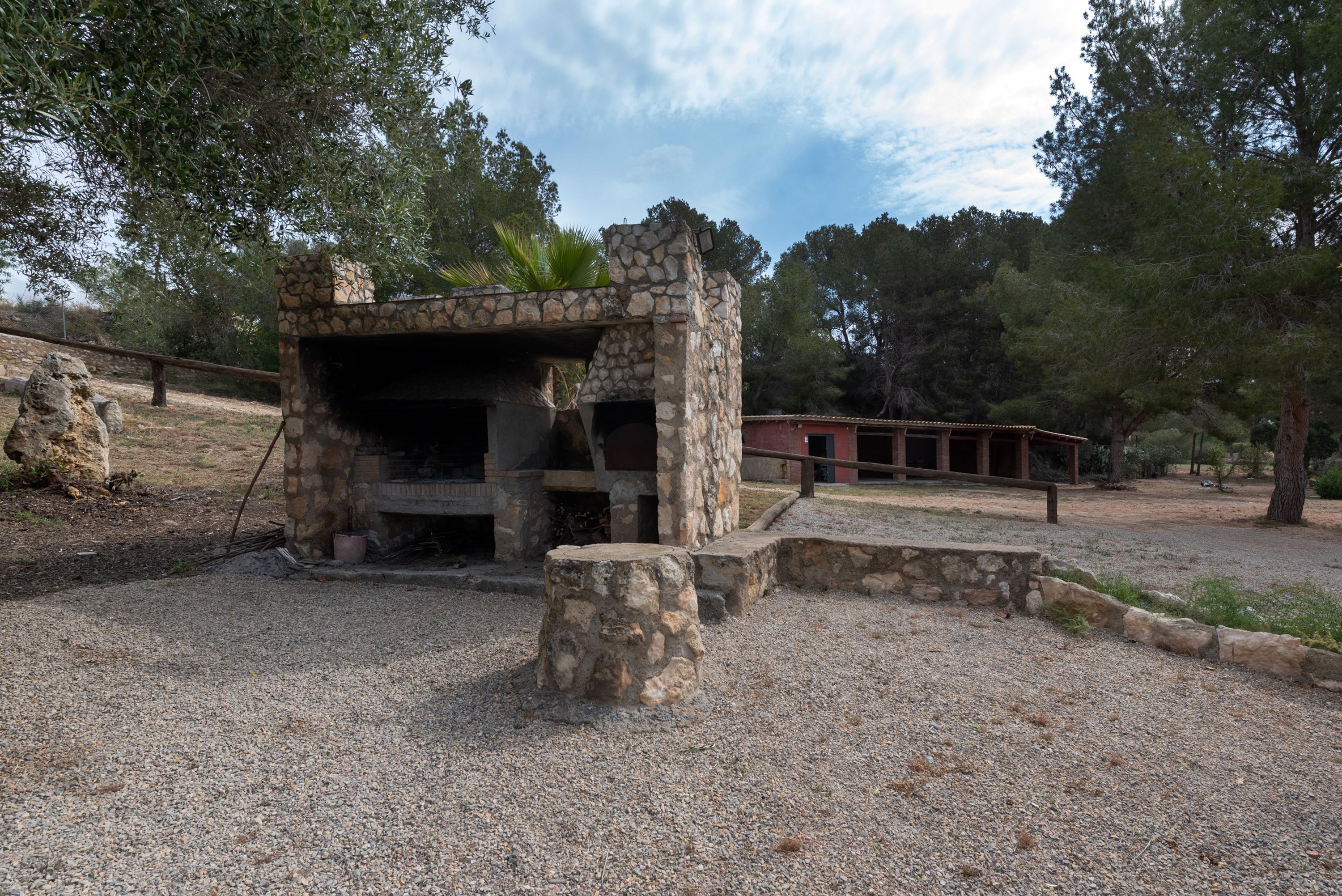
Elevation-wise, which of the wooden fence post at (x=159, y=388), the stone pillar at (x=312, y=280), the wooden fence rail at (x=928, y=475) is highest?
the stone pillar at (x=312, y=280)

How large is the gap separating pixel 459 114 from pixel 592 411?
3.17 meters

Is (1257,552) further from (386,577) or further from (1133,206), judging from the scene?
(386,577)

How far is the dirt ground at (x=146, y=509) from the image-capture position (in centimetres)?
626

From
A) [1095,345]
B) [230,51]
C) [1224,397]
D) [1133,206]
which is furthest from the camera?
[1224,397]

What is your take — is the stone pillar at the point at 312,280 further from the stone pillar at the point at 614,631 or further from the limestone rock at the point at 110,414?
the limestone rock at the point at 110,414

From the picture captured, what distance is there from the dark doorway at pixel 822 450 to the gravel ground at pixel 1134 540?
8.92 metres

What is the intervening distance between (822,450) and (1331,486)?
13.3 metres

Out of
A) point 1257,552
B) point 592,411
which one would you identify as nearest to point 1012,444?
point 1257,552

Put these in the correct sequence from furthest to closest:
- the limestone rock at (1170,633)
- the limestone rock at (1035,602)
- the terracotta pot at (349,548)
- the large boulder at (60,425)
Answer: the large boulder at (60,425)
the terracotta pot at (349,548)
the limestone rock at (1035,602)
the limestone rock at (1170,633)

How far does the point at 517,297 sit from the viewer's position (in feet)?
19.4

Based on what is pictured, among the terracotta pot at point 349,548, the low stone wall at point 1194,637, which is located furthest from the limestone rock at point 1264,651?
the terracotta pot at point 349,548

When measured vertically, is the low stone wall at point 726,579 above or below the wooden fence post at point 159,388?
below

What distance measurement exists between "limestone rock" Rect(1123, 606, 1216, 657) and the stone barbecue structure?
10.8ft

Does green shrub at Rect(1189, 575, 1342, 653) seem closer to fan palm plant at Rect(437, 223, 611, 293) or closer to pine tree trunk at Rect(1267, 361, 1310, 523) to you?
fan palm plant at Rect(437, 223, 611, 293)
